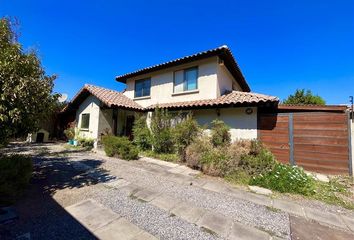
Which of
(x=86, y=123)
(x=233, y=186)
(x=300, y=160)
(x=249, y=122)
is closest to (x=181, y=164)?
(x=233, y=186)

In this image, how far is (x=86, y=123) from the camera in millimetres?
14250

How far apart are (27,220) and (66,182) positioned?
231 centimetres

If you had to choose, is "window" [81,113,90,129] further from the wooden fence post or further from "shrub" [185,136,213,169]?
the wooden fence post

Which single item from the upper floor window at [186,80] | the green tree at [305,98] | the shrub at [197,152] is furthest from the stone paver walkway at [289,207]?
the green tree at [305,98]

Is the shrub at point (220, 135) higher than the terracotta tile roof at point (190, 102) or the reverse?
the reverse

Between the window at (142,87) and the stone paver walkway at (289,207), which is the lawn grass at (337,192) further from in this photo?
the window at (142,87)

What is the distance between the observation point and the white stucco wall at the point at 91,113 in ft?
42.5

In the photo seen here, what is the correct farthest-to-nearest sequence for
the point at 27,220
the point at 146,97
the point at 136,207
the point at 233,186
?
the point at 146,97 → the point at 233,186 → the point at 136,207 → the point at 27,220

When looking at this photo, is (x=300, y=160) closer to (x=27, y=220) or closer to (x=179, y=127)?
(x=179, y=127)

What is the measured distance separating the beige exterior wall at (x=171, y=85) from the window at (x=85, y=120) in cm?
369

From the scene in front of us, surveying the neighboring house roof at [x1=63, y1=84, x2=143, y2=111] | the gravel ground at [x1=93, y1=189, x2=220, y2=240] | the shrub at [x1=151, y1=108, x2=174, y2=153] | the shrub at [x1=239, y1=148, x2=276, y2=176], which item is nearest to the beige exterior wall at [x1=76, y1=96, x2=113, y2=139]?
the neighboring house roof at [x1=63, y1=84, x2=143, y2=111]

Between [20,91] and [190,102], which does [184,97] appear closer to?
[190,102]

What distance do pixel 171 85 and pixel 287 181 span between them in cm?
906

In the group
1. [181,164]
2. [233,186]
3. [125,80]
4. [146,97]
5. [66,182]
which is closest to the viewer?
[66,182]
